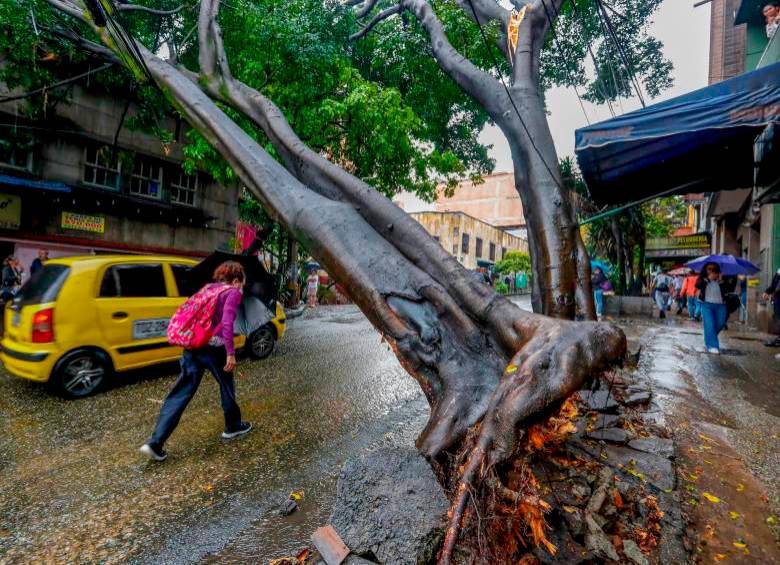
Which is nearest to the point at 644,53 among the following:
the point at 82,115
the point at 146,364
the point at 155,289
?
the point at 155,289

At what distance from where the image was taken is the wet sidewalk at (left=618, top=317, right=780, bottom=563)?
2305mm

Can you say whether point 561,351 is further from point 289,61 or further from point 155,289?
point 289,61

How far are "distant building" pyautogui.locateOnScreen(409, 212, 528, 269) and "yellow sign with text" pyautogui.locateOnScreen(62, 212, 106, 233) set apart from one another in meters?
24.2

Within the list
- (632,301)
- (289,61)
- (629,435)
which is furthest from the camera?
(632,301)

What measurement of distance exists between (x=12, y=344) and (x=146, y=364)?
56.6 inches

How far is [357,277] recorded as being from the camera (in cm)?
313

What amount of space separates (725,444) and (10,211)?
15.5 meters

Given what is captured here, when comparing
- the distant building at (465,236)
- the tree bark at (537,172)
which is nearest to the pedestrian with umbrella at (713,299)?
the tree bark at (537,172)

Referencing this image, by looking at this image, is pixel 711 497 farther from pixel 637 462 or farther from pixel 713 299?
pixel 713 299

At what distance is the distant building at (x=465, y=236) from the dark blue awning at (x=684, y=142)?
92.4 feet

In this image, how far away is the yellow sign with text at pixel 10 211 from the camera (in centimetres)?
1073

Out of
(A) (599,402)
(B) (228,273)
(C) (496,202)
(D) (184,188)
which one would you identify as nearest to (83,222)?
(D) (184,188)

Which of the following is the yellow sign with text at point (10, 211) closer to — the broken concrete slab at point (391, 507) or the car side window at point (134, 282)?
the car side window at point (134, 282)

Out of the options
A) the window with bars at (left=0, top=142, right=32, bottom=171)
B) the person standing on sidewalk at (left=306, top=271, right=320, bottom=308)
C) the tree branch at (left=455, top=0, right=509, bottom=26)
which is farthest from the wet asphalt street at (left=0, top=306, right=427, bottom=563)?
the person standing on sidewalk at (left=306, top=271, right=320, bottom=308)
